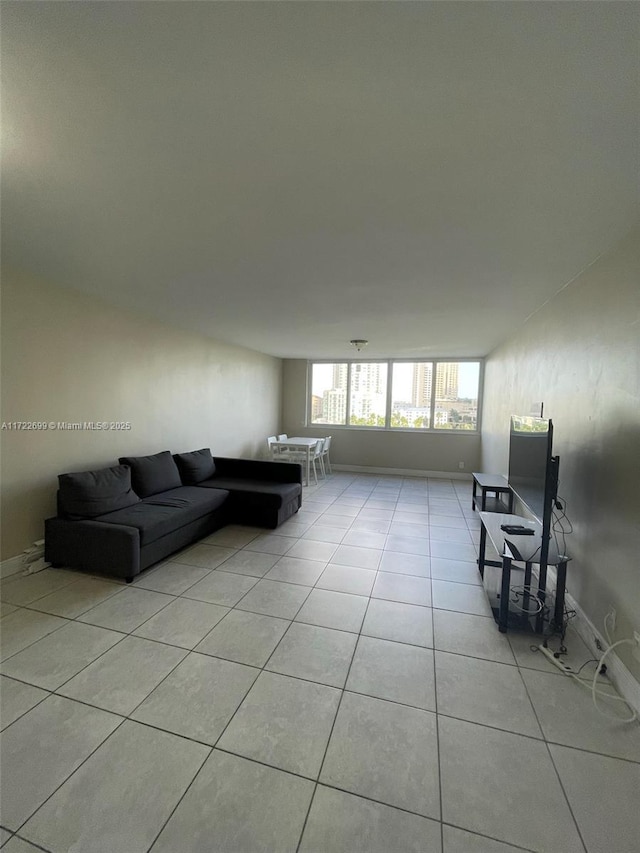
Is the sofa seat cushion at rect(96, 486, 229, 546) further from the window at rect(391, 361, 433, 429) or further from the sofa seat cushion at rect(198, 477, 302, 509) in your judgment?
the window at rect(391, 361, 433, 429)

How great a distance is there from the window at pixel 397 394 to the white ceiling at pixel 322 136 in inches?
176

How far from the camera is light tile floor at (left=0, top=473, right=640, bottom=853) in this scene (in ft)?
3.78

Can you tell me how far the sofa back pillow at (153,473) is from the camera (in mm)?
3568

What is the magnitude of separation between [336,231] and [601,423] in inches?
76.0

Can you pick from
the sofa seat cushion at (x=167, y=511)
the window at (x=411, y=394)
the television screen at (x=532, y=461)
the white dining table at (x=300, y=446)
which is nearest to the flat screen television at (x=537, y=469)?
the television screen at (x=532, y=461)

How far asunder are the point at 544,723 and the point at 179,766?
62.4 inches

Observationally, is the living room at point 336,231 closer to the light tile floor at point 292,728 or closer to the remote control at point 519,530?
the light tile floor at point 292,728

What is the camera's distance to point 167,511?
124 inches

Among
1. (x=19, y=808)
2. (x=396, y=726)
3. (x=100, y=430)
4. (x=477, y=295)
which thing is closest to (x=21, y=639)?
(x=19, y=808)

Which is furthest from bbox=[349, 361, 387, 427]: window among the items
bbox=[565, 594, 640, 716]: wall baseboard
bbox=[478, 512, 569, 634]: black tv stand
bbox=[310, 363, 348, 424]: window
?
bbox=[565, 594, 640, 716]: wall baseboard

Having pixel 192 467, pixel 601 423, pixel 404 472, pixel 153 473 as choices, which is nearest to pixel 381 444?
pixel 404 472

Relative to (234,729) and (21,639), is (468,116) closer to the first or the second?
(234,729)

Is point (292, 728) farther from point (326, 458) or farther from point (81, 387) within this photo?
point (326, 458)

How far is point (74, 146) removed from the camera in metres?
1.31
